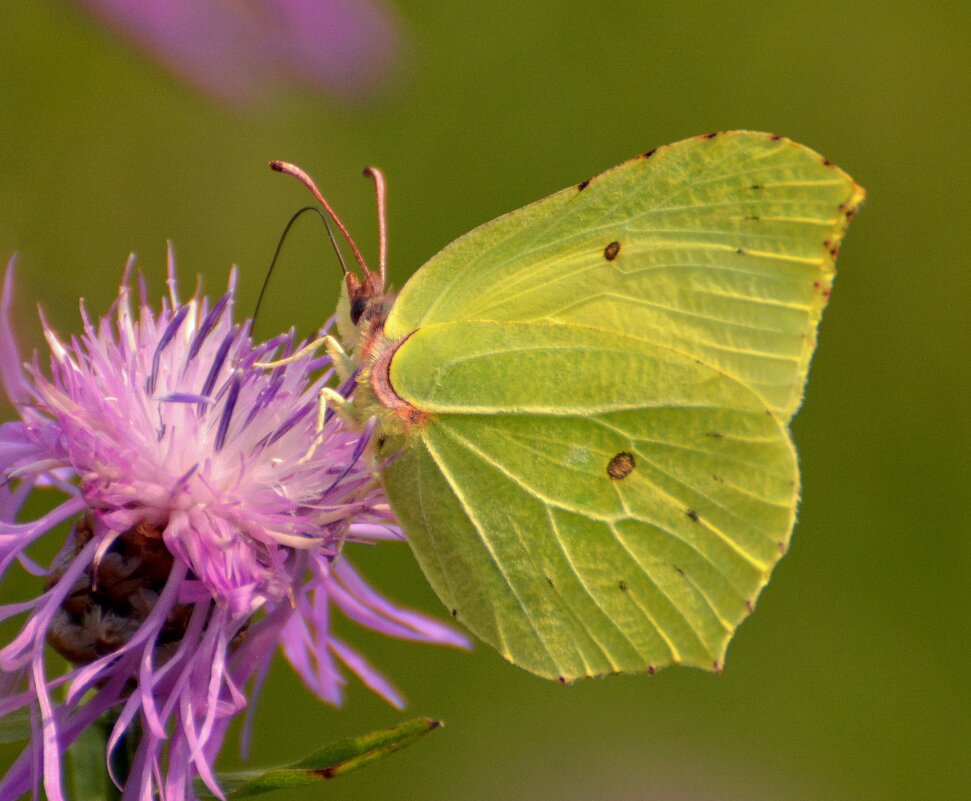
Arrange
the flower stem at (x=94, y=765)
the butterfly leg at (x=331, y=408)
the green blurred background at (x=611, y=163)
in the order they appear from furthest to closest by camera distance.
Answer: the green blurred background at (x=611, y=163), the butterfly leg at (x=331, y=408), the flower stem at (x=94, y=765)

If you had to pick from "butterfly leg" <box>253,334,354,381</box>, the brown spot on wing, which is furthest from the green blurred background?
the brown spot on wing

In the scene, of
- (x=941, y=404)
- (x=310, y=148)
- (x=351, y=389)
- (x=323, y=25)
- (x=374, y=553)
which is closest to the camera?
(x=351, y=389)

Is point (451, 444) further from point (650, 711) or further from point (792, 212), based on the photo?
point (650, 711)

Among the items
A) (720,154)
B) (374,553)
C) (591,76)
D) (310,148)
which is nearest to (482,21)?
(591,76)

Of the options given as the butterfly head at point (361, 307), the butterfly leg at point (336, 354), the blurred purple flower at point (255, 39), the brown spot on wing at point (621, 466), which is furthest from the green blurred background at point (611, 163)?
the brown spot on wing at point (621, 466)

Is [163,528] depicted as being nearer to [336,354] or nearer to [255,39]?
[336,354]

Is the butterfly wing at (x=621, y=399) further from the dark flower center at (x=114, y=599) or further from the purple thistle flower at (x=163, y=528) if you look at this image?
the dark flower center at (x=114, y=599)

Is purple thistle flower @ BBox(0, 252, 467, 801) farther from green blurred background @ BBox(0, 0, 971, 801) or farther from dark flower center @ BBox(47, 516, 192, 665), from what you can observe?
green blurred background @ BBox(0, 0, 971, 801)
